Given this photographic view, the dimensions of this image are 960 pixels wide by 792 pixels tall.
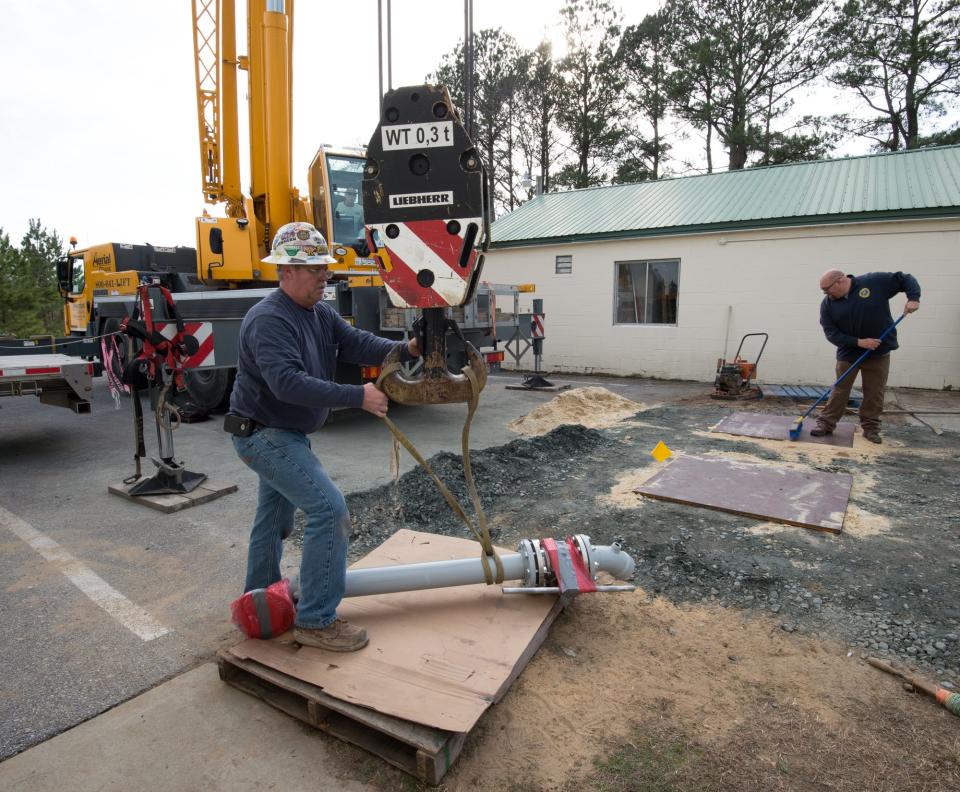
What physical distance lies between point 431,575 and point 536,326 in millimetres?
8452

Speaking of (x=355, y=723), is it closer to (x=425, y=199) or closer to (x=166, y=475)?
(x=425, y=199)

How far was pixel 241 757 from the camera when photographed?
223 centimetres

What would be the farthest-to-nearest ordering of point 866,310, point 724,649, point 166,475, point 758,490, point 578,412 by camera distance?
point 578,412 → point 866,310 → point 166,475 → point 758,490 → point 724,649

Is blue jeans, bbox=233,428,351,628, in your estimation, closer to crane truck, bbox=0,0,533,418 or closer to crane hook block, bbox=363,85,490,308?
crane hook block, bbox=363,85,490,308

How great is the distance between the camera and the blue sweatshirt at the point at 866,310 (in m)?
6.58

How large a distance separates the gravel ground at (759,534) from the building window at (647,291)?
22.4ft

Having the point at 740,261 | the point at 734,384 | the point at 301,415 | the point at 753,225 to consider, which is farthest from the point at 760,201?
the point at 301,415

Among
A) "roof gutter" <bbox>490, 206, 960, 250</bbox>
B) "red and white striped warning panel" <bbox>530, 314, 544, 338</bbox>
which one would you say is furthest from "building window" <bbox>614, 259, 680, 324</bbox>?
"red and white striped warning panel" <bbox>530, 314, 544, 338</bbox>

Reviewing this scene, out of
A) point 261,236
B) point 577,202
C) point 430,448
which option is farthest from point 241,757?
point 577,202

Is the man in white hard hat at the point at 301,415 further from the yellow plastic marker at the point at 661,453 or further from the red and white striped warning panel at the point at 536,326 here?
the red and white striped warning panel at the point at 536,326

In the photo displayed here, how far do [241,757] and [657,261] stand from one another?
12400 mm

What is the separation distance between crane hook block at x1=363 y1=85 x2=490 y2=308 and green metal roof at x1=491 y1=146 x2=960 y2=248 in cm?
1082

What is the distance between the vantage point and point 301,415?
262 cm

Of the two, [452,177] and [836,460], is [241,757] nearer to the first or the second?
[452,177]
